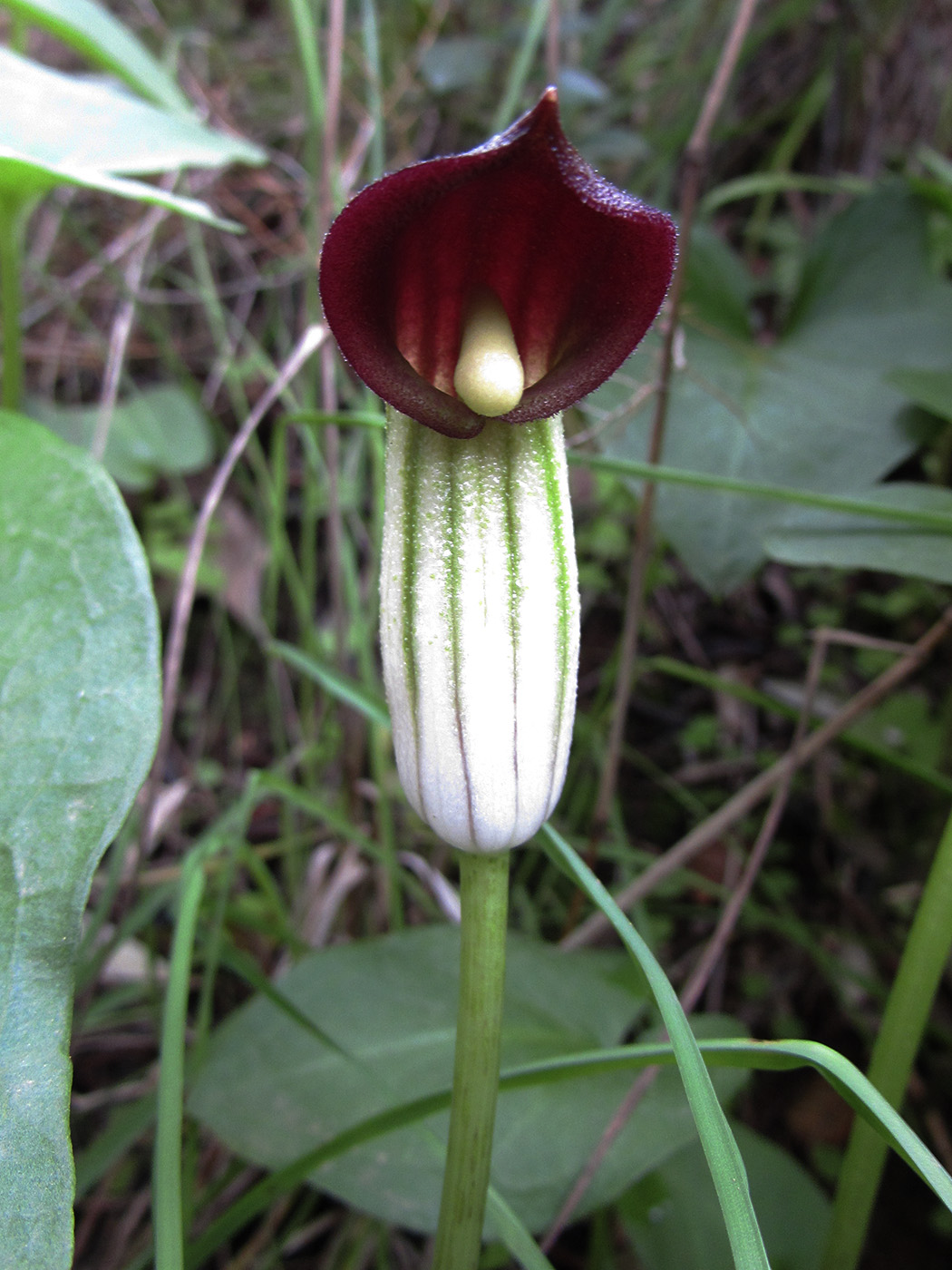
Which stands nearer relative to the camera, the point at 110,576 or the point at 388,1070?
the point at 110,576

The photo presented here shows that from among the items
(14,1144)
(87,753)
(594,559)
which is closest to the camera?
(14,1144)

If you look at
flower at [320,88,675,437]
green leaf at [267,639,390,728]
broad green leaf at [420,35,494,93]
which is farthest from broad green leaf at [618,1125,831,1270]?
broad green leaf at [420,35,494,93]

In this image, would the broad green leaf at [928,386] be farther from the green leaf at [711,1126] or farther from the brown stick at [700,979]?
the green leaf at [711,1126]

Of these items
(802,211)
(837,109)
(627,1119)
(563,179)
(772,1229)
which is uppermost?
(837,109)

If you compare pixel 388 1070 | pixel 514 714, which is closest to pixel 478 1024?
pixel 514 714

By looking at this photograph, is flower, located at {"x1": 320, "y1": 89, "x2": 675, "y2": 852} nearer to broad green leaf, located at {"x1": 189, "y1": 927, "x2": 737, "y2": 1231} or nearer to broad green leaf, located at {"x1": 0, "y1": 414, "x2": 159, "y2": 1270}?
broad green leaf, located at {"x1": 0, "y1": 414, "x2": 159, "y2": 1270}

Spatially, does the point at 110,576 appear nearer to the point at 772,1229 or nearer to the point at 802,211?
the point at 772,1229
